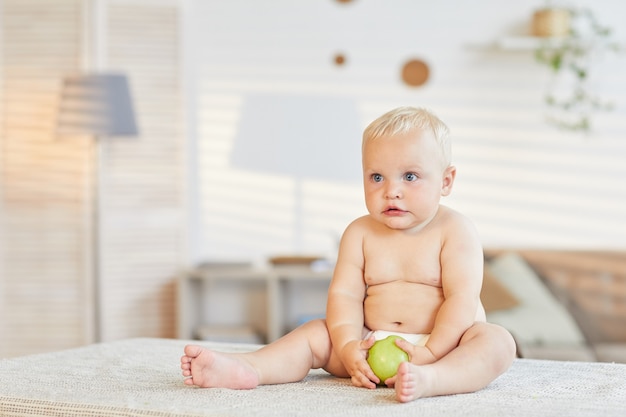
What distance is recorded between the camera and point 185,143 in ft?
14.8

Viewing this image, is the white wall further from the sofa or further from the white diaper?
the white diaper

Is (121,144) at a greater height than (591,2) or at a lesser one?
lesser

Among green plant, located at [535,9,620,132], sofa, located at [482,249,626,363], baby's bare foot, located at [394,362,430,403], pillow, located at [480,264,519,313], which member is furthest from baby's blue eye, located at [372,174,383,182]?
green plant, located at [535,9,620,132]

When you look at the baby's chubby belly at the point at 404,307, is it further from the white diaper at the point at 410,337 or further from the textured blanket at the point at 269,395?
the textured blanket at the point at 269,395

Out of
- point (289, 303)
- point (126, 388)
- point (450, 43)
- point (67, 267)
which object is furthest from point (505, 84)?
point (126, 388)

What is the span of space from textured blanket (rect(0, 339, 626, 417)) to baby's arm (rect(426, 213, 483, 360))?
0.11 meters

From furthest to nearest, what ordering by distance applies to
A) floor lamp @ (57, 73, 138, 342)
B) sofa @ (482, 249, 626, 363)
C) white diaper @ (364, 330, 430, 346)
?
floor lamp @ (57, 73, 138, 342), sofa @ (482, 249, 626, 363), white diaper @ (364, 330, 430, 346)

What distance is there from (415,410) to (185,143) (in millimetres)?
3322

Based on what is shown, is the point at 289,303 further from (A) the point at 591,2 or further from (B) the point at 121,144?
(A) the point at 591,2

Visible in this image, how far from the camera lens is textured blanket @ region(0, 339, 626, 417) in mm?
1302

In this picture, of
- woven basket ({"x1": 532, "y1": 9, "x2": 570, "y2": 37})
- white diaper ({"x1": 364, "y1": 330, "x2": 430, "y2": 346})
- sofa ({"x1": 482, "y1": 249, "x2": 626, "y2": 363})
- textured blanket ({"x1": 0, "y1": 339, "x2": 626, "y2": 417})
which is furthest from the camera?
woven basket ({"x1": 532, "y1": 9, "x2": 570, "y2": 37})

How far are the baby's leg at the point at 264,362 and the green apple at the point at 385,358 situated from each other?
5.4 inches

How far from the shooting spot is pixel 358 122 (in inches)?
178

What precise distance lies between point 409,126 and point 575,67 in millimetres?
2909
